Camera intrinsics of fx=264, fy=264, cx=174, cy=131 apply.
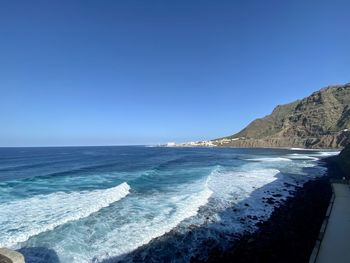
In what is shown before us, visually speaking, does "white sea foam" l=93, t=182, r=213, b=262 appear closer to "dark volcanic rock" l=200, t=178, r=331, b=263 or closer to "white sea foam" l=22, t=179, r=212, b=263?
"white sea foam" l=22, t=179, r=212, b=263

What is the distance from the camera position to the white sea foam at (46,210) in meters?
16.2

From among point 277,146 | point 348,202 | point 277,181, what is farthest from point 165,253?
point 277,146

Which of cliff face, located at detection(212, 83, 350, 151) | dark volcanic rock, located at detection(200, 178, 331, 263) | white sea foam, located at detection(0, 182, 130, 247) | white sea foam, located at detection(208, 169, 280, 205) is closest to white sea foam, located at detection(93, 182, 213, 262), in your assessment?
white sea foam, located at detection(208, 169, 280, 205)

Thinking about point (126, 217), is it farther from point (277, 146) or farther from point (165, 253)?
point (277, 146)

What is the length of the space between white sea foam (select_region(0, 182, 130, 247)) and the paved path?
15.4m

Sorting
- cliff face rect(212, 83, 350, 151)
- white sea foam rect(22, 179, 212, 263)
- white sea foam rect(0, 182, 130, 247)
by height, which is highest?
cliff face rect(212, 83, 350, 151)

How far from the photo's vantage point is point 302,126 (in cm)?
14262

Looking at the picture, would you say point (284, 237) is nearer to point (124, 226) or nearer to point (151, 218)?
point (151, 218)

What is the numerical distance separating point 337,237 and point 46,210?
1967 centimetres

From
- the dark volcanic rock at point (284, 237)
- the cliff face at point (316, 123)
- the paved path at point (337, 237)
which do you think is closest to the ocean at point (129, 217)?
the dark volcanic rock at point (284, 237)

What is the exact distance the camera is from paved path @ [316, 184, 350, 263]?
11387 mm

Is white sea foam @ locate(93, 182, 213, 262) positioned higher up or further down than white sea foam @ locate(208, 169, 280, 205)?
further down

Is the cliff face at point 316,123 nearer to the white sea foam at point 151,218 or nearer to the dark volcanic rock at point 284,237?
the dark volcanic rock at point 284,237

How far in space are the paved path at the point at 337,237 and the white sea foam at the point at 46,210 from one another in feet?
50.4
